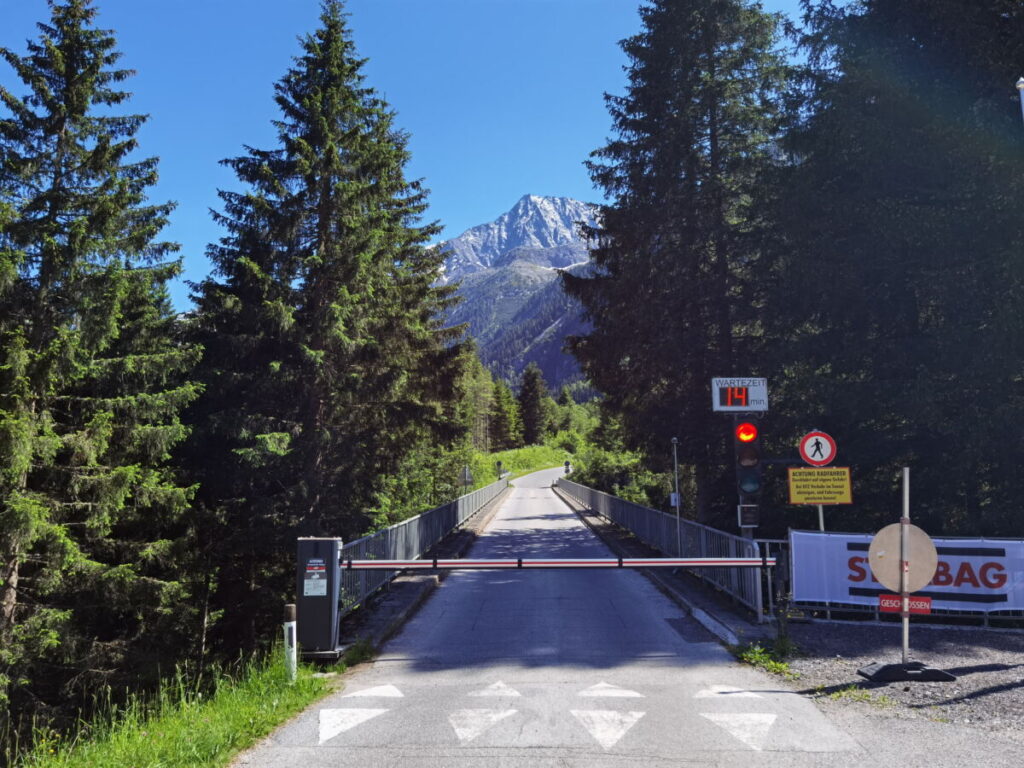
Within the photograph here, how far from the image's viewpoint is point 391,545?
14703mm

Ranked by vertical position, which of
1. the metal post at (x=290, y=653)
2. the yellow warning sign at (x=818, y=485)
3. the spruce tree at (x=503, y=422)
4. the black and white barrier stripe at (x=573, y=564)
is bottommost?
the metal post at (x=290, y=653)

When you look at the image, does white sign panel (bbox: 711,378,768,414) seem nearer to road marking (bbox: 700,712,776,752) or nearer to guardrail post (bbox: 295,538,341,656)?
road marking (bbox: 700,712,776,752)

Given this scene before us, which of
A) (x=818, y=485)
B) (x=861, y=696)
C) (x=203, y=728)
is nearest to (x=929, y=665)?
(x=861, y=696)

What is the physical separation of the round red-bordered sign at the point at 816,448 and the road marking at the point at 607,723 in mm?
5873

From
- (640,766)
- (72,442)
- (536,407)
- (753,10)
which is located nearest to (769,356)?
(753,10)

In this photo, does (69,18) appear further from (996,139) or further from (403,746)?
(996,139)

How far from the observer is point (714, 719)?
6.05 metres

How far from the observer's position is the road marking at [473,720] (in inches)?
225

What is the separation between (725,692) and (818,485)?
16.7ft

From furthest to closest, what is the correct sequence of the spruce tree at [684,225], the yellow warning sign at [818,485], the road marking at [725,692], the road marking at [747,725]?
the spruce tree at [684,225] → the yellow warning sign at [818,485] → the road marking at [725,692] → the road marking at [747,725]

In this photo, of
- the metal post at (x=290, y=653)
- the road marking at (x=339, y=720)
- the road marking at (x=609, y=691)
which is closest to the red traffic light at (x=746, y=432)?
the road marking at (x=609, y=691)

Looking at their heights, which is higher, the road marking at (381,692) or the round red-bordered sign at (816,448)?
the round red-bordered sign at (816,448)

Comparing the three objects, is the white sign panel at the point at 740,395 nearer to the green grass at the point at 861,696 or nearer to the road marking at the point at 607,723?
the green grass at the point at 861,696

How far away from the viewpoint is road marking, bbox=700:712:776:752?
557cm
